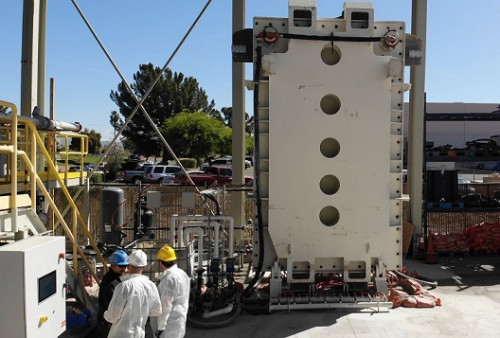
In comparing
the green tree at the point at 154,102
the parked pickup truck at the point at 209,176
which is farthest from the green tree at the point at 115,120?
the parked pickup truck at the point at 209,176

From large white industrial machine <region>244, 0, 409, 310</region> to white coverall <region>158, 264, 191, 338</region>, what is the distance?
2675 mm

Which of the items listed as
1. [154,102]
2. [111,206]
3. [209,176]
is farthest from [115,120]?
[111,206]

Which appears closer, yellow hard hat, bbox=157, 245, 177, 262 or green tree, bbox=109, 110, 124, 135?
yellow hard hat, bbox=157, 245, 177, 262

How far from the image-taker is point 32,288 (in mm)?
4289

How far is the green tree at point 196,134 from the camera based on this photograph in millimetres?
39906

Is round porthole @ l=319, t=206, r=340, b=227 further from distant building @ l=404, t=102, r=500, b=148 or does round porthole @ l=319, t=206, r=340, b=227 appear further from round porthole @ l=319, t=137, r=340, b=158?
distant building @ l=404, t=102, r=500, b=148

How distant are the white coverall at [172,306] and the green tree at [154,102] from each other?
4586cm

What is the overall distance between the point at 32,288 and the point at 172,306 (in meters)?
1.45

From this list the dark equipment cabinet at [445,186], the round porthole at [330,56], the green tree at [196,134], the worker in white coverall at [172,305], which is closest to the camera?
the worker in white coverall at [172,305]

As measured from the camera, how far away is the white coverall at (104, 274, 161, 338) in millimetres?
4566

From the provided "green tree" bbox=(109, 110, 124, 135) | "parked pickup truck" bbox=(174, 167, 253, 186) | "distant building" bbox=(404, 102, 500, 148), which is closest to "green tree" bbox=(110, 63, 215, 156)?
"green tree" bbox=(109, 110, 124, 135)

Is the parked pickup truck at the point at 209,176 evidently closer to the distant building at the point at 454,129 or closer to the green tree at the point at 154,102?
the distant building at the point at 454,129

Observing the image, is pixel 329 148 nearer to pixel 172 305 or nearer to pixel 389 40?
pixel 389 40

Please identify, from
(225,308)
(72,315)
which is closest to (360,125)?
(225,308)
